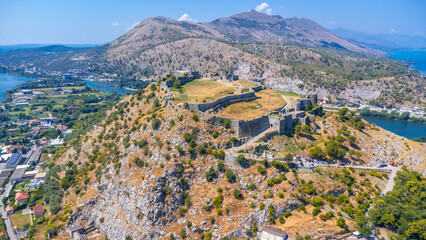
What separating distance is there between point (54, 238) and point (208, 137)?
108 feet

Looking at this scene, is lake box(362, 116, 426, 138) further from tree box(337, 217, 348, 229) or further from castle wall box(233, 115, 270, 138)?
tree box(337, 217, 348, 229)

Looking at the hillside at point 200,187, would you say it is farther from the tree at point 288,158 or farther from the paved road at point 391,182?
the tree at point 288,158

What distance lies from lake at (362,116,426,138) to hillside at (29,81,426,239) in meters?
60.1

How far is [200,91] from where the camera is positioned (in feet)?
224

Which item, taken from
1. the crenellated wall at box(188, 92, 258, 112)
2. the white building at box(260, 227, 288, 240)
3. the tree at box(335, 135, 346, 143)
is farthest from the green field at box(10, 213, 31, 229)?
the tree at box(335, 135, 346, 143)

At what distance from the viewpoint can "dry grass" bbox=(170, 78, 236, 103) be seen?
60.1 m

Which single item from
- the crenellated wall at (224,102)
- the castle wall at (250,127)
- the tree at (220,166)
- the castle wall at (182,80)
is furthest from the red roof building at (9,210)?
the castle wall at (250,127)

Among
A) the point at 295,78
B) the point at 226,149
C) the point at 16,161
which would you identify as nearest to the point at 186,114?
the point at 226,149

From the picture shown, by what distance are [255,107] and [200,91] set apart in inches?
579

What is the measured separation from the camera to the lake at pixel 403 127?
112m

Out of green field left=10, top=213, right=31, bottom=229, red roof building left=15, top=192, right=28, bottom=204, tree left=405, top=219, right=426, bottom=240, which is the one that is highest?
tree left=405, top=219, right=426, bottom=240

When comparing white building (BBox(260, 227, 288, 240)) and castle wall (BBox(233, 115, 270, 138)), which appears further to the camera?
castle wall (BBox(233, 115, 270, 138))

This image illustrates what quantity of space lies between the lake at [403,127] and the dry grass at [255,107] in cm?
7290

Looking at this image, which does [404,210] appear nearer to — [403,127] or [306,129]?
[306,129]
